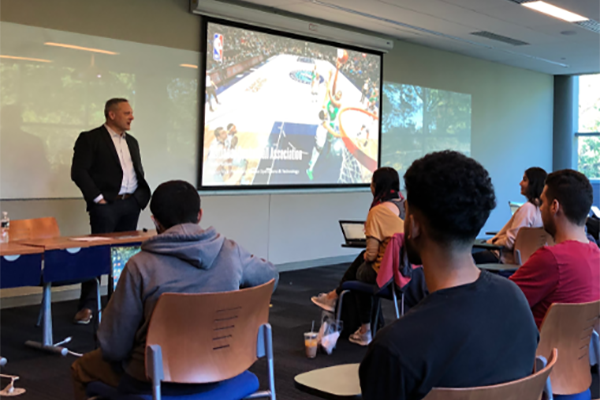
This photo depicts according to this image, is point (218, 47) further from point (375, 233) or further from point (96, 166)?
point (375, 233)

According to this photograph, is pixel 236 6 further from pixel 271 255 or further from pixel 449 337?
pixel 449 337

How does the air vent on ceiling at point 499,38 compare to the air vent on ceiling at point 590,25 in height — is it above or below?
above

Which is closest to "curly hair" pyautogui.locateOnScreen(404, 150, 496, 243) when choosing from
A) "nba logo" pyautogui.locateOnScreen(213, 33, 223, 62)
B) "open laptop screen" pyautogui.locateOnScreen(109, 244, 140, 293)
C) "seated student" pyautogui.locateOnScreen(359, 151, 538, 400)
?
"seated student" pyautogui.locateOnScreen(359, 151, 538, 400)

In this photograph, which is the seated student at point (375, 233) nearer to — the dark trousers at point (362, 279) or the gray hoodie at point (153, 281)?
the dark trousers at point (362, 279)

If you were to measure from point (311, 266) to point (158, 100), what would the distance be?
2.91 meters

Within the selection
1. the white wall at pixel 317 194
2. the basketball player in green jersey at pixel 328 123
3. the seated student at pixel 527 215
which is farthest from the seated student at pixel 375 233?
the basketball player in green jersey at pixel 328 123

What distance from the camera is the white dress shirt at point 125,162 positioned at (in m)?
4.91

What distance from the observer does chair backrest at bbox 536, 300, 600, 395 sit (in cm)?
193

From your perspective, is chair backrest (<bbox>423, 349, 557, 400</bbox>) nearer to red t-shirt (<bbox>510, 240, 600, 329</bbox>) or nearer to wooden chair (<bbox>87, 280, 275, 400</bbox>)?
red t-shirt (<bbox>510, 240, 600, 329</bbox>)

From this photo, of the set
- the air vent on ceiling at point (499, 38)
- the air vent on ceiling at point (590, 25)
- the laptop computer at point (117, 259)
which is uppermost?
the air vent on ceiling at point (499, 38)

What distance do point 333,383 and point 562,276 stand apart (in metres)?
1.12

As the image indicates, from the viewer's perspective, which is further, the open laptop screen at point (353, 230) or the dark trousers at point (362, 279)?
the open laptop screen at point (353, 230)

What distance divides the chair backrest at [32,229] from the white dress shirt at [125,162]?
29.3 inches

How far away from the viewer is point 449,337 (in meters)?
1.11
